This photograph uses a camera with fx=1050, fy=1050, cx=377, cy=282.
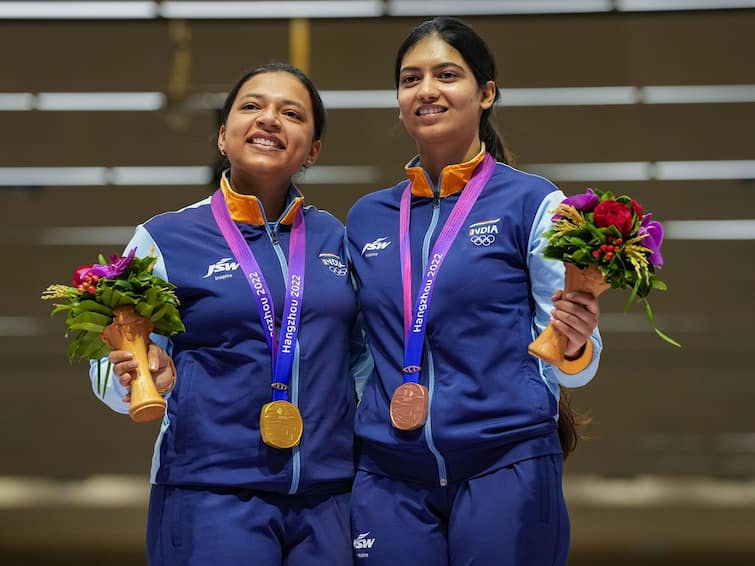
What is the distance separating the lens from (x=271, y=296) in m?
2.80

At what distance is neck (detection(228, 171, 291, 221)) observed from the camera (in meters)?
3.04

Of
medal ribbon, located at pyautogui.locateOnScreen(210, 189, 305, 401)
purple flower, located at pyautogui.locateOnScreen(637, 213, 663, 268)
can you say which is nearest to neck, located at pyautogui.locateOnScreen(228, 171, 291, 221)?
medal ribbon, located at pyautogui.locateOnScreen(210, 189, 305, 401)

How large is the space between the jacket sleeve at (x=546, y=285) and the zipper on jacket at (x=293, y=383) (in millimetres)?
624

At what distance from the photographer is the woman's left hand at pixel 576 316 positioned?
2436 mm

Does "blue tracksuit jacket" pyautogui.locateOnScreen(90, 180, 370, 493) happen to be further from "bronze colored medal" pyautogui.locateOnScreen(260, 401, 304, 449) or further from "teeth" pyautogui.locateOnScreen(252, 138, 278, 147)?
"teeth" pyautogui.locateOnScreen(252, 138, 278, 147)

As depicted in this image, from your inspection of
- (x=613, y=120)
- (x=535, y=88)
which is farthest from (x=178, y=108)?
(x=613, y=120)

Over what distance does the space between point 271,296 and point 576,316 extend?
2.72ft

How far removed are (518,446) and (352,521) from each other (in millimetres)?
475

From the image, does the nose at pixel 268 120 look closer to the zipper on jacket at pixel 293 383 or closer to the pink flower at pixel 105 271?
the zipper on jacket at pixel 293 383

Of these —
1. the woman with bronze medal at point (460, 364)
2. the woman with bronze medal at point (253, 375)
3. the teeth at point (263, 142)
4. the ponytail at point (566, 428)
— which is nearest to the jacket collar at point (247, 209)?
the woman with bronze medal at point (253, 375)

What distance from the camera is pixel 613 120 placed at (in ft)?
25.6

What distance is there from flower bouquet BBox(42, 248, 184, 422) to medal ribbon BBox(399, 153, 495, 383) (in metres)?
0.58

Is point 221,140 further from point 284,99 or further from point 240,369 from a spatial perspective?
point 240,369

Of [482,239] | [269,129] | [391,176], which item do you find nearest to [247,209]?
[269,129]
